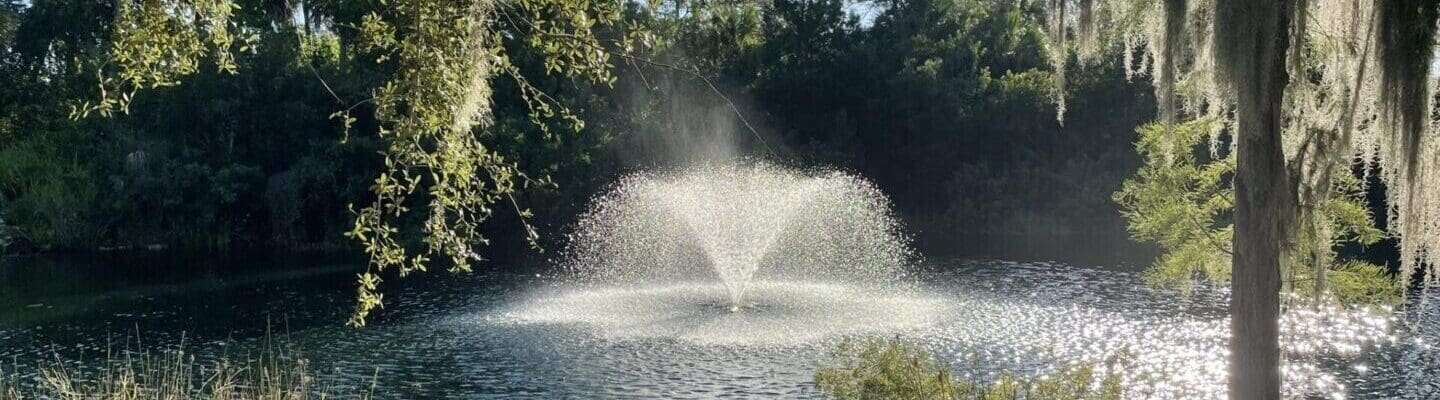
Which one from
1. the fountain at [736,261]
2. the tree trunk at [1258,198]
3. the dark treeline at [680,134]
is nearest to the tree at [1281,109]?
the tree trunk at [1258,198]

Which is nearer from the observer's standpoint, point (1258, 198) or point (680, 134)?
point (1258, 198)

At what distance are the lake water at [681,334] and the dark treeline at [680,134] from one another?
12.4 m

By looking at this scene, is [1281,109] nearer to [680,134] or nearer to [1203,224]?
[1203,224]

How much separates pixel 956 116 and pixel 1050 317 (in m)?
21.0

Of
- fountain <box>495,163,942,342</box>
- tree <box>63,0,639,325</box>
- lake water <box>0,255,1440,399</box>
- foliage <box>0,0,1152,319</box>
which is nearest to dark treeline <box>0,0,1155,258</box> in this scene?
foliage <box>0,0,1152,319</box>

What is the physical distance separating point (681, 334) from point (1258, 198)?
1034 centimetres

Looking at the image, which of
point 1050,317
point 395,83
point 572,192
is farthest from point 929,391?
point 572,192

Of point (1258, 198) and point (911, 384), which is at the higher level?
point (1258, 198)

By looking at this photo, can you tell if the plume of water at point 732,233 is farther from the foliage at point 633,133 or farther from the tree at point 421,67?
the tree at point 421,67

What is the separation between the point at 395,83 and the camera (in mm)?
3494

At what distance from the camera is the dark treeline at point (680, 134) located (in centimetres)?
3612

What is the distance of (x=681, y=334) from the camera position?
1656 cm

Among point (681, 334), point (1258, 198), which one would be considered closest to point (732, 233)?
point (681, 334)

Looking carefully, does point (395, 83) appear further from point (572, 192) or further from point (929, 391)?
point (572, 192)
